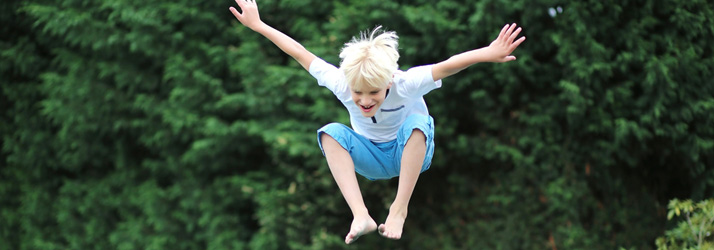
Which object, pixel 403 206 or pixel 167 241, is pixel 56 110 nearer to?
pixel 167 241

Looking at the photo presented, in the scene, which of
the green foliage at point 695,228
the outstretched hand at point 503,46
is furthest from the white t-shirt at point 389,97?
the green foliage at point 695,228

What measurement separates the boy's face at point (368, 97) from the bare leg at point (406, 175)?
0.21 meters

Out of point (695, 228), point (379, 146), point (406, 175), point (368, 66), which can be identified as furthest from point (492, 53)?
point (695, 228)

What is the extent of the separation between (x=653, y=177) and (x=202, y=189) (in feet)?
13.4

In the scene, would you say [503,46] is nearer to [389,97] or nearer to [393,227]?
[389,97]

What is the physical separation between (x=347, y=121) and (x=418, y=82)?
126 inches

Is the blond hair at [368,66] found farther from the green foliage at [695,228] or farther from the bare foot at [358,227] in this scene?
the green foliage at [695,228]

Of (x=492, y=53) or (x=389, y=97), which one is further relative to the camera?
(x=389, y=97)

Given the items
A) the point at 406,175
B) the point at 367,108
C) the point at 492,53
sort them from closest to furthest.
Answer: the point at 492,53 → the point at 367,108 → the point at 406,175

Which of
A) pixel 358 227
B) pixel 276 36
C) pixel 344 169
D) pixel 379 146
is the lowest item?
pixel 358 227

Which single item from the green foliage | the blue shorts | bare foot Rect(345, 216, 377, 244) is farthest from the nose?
the green foliage

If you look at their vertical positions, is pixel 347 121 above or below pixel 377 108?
below

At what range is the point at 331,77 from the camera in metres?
3.55

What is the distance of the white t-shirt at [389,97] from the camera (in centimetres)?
344
